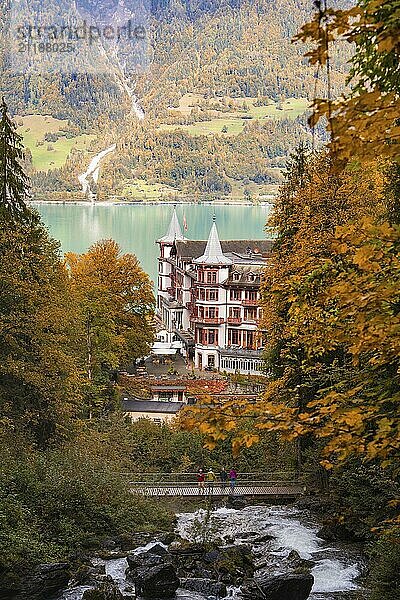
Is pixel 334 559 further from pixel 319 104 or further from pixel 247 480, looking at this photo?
pixel 319 104

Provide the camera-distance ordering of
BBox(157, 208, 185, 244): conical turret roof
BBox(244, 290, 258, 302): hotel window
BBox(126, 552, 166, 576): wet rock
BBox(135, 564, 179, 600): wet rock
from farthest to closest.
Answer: BBox(157, 208, 185, 244): conical turret roof
BBox(244, 290, 258, 302): hotel window
BBox(126, 552, 166, 576): wet rock
BBox(135, 564, 179, 600): wet rock

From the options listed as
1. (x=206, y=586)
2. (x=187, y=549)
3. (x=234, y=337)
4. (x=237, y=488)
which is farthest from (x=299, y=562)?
(x=234, y=337)

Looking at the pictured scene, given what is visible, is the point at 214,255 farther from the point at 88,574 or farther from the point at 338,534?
the point at 88,574

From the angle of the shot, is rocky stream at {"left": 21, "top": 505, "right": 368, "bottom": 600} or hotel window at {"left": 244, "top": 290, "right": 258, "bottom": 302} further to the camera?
hotel window at {"left": 244, "top": 290, "right": 258, "bottom": 302}

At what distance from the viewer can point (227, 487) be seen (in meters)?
22.5

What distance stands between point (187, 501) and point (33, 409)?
4.03m

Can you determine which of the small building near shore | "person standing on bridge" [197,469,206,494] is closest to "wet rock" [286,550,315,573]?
"person standing on bridge" [197,469,206,494]

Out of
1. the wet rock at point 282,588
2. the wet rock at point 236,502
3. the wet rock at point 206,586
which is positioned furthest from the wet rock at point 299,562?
the wet rock at point 236,502

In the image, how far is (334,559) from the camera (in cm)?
1662

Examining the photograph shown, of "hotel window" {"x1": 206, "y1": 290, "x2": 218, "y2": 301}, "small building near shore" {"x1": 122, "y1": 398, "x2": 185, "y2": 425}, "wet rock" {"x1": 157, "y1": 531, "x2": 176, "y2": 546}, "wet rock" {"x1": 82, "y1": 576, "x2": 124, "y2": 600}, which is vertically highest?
"wet rock" {"x1": 82, "y1": 576, "x2": 124, "y2": 600}

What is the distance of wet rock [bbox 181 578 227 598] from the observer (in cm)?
1470

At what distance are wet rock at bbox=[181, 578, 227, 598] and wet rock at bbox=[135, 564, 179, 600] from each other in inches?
9.7

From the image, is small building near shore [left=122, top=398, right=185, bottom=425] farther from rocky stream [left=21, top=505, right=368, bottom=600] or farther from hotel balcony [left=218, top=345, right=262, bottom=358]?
hotel balcony [left=218, top=345, right=262, bottom=358]

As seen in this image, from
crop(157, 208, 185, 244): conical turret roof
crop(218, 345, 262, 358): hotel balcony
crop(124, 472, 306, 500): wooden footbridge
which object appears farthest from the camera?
crop(157, 208, 185, 244): conical turret roof
